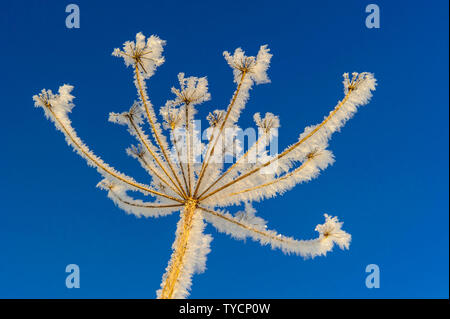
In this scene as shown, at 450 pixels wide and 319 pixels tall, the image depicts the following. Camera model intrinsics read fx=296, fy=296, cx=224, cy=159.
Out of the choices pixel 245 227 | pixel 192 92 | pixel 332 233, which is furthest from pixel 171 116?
pixel 332 233

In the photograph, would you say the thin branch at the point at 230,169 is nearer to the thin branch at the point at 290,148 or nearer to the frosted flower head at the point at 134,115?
the thin branch at the point at 290,148

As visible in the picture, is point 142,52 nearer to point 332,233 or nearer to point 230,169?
point 230,169

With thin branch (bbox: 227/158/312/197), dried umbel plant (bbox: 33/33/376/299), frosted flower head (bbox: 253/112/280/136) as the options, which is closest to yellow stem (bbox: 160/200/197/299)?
dried umbel plant (bbox: 33/33/376/299)

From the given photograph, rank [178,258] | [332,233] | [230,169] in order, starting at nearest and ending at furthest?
[178,258] < [332,233] < [230,169]

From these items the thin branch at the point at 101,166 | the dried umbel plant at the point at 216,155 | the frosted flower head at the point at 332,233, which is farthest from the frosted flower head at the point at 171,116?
the frosted flower head at the point at 332,233

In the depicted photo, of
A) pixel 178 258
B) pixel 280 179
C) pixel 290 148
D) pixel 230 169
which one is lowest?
pixel 178 258
